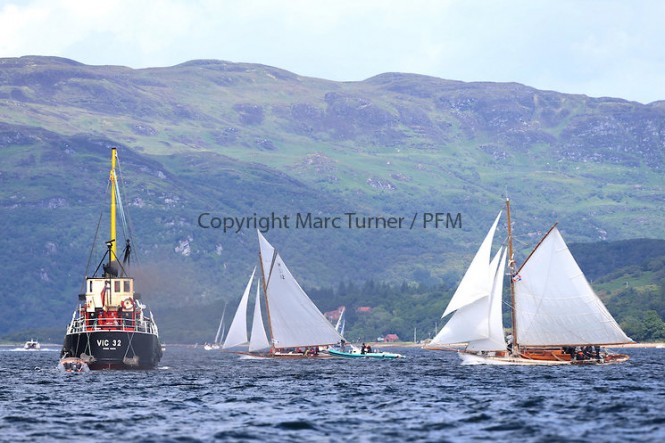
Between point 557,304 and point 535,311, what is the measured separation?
251 centimetres

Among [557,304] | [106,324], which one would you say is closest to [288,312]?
[106,324]

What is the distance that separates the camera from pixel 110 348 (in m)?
118

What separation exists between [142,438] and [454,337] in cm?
6673

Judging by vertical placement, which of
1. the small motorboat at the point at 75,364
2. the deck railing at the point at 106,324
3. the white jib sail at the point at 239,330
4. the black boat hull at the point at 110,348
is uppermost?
the white jib sail at the point at 239,330

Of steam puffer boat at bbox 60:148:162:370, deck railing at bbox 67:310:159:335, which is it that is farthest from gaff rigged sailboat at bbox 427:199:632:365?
deck railing at bbox 67:310:159:335

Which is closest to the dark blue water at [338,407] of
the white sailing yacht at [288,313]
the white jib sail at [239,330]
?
the white sailing yacht at [288,313]

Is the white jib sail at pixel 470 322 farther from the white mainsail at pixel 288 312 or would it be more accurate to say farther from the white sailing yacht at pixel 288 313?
the white mainsail at pixel 288 312

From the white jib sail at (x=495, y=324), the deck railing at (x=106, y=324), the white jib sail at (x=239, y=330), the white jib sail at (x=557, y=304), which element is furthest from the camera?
the white jib sail at (x=239, y=330)

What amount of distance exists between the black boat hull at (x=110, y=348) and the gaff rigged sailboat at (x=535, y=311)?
1205 inches

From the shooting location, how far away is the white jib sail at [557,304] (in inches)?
4926

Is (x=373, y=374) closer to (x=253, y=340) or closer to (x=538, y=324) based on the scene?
(x=538, y=324)

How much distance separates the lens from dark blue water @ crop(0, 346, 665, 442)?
61.8 m

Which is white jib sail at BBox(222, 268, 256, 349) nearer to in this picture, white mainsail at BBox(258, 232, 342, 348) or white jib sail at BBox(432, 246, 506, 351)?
white mainsail at BBox(258, 232, 342, 348)

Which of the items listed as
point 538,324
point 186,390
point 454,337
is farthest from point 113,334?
point 538,324
